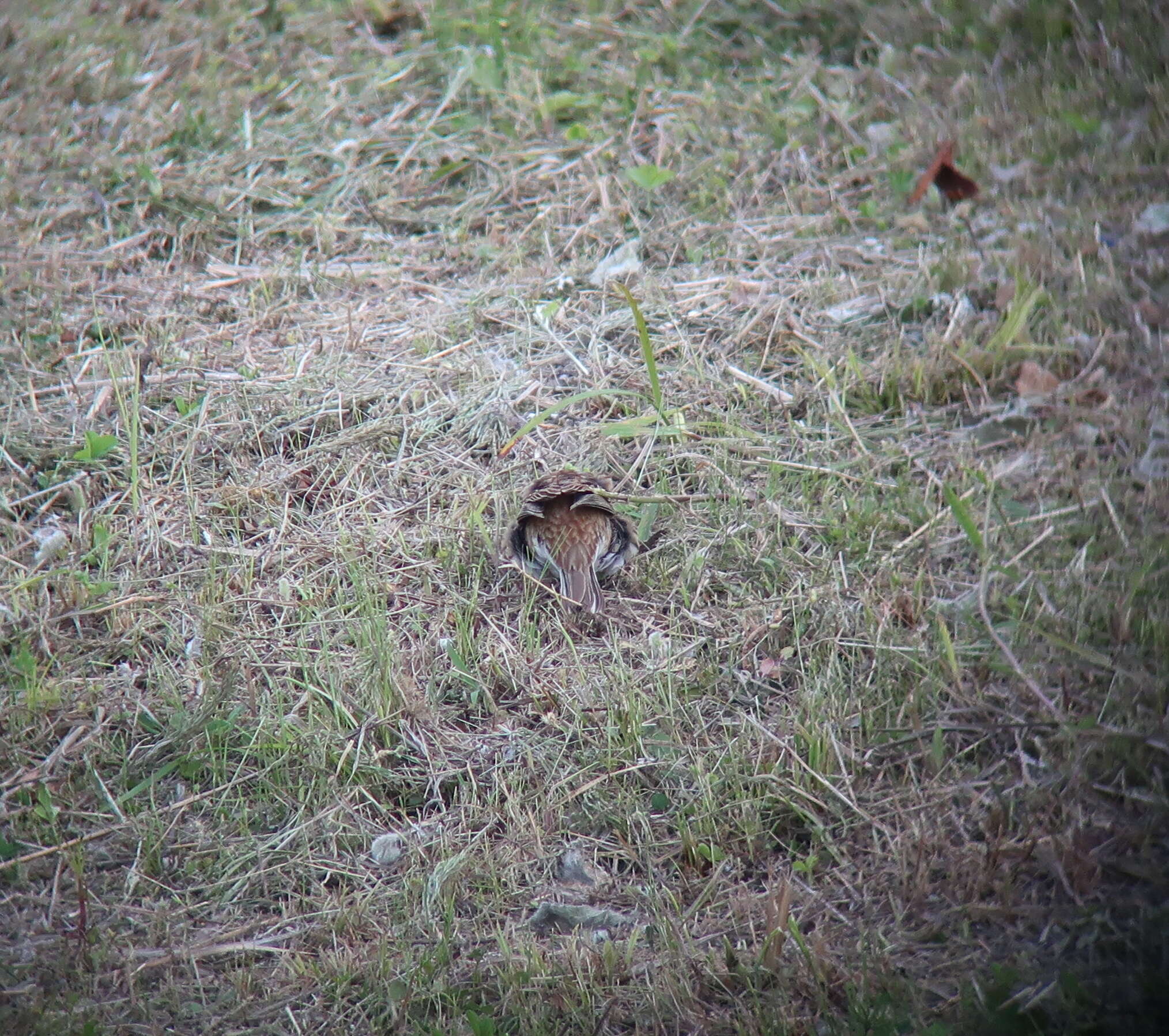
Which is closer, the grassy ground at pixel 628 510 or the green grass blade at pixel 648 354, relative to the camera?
the grassy ground at pixel 628 510

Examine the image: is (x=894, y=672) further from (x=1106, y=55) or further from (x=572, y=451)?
(x=1106, y=55)

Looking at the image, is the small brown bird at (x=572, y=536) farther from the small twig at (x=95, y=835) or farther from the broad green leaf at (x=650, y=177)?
the broad green leaf at (x=650, y=177)

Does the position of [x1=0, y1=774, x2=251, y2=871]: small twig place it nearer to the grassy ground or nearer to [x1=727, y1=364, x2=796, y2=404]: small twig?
the grassy ground

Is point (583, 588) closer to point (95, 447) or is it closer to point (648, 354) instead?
point (648, 354)

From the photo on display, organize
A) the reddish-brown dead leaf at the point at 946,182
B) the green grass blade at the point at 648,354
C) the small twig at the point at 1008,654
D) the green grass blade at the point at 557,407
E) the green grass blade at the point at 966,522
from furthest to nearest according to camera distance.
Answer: the reddish-brown dead leaf at the point at 946,182
the green grass blade at the point at 557,407
the green grass blade at the point at 648,354
the green grass blade at the point at 966,522
the small twig at the point at 1008,654

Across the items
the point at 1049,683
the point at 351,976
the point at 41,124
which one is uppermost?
the point at 41,124

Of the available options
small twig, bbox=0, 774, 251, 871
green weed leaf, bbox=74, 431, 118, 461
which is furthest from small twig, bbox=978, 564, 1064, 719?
green weed leaf, bbox=74, 431, 118, 461

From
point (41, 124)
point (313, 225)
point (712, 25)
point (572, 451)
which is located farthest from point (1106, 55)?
point (41, 124)

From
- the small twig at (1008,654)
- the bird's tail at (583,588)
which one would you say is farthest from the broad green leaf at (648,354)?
the small twig at (1008,654)
